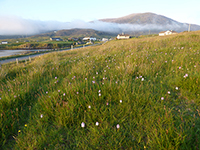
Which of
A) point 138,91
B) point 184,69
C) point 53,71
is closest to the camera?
point 138,91

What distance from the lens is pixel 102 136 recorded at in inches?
84.1

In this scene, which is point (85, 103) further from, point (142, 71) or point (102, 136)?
point (142, 71)

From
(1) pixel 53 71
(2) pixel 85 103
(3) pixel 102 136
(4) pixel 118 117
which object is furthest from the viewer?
(1) pixel 53 71

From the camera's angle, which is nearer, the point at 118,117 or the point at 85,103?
the point at 118,117

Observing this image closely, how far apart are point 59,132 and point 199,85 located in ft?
12.6

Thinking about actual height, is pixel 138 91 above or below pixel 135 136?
above

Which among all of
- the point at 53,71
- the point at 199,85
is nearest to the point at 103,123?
the point at 199,85

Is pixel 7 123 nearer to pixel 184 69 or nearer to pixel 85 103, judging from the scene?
pixel 85 103

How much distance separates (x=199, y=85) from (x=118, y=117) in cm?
255

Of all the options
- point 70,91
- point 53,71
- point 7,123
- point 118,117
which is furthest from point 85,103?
point 53,71

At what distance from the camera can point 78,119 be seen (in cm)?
256

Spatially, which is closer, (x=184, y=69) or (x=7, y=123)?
(x=7, y=123)

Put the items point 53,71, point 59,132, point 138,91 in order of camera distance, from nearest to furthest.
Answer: point 59,132 → point 138,91 → point 53,71

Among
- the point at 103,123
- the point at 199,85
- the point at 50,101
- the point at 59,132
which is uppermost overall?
the point at 199,85
